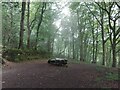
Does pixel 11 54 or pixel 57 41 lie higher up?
pixel 57 41

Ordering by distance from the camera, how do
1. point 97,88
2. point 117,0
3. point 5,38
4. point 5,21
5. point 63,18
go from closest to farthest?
point 97,88, point 117,0, point 5,21, point 5,38, point 63,18

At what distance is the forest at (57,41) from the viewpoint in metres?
10.6

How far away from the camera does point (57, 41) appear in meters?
65.0

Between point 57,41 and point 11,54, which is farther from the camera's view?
point 57,41

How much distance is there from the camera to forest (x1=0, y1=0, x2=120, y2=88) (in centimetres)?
1064

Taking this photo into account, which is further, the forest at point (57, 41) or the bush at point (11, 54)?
the bush at point (11, 54)

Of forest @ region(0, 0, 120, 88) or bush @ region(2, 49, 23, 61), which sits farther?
bush @ region(2, 49, 23, 61)

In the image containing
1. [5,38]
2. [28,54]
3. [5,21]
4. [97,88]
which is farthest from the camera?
[5,38]

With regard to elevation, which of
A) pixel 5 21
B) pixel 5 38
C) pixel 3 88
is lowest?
pixel 3 88

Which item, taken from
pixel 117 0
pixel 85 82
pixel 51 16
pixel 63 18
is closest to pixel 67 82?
pixel 85 82

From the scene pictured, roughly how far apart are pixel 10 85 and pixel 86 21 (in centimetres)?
2907

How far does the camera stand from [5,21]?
116 feet

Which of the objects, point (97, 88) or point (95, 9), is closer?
point (97, 88)

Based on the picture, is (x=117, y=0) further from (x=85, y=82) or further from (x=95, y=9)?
(x=85, y=82)
